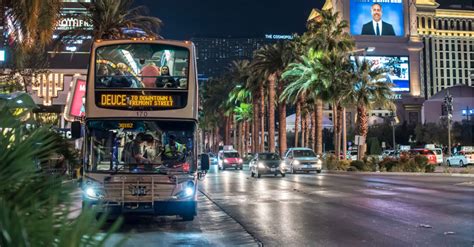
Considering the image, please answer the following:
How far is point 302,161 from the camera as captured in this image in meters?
37.4

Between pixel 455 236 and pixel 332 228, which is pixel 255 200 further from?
pixel 455 236

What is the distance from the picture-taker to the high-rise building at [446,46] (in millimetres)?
156637

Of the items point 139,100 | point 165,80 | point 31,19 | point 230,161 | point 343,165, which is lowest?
point 343,165

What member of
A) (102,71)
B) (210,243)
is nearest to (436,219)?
(210,243)

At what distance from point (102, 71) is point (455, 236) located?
8.68 meters

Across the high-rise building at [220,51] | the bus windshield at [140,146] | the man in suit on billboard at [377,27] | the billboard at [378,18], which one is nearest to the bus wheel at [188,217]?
the bus windshield at [140,146]

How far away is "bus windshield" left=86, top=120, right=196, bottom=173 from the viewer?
12062mm

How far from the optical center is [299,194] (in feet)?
66.2

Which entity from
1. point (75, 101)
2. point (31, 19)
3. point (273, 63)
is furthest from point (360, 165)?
point (31, 19)

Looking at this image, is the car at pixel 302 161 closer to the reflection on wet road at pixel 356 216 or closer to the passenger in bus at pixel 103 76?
the reflection on wet road at pixel 356 216

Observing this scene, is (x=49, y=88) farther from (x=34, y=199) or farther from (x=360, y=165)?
(x=34, y=199)

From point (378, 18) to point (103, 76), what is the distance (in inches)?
4577

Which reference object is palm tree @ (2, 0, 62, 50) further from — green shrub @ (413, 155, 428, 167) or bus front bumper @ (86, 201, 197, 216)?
green shrub @ (413, 155, 428, 167)

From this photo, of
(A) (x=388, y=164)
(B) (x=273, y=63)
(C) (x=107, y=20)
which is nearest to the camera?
(C) (x=107, y=20)
